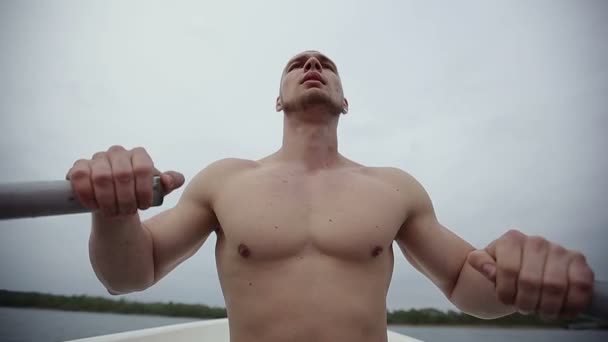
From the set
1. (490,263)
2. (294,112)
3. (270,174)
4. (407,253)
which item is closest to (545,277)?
(490,263)

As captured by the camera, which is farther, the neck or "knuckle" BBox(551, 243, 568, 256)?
the neck

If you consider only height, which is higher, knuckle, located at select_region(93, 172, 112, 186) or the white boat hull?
knuckle, located at select_region(93, 172, 112, 186)

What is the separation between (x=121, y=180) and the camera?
0.41 metres

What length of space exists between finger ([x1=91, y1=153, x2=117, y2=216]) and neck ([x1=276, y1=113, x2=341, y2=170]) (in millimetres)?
558

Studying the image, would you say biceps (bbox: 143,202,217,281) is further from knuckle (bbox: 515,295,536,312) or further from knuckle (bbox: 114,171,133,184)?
knuckle (bbox: 515,295,536,312)

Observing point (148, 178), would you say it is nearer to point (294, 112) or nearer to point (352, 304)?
point (352, 304)

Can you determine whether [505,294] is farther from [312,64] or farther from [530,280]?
[312,64]

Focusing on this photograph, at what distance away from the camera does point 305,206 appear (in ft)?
2.55

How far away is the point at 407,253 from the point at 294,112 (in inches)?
19.6

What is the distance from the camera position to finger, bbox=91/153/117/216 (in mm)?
392

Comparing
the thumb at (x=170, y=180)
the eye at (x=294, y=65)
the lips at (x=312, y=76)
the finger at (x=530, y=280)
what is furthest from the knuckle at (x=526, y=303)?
the eye at (x=294, y=65)

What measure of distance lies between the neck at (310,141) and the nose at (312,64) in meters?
0.14

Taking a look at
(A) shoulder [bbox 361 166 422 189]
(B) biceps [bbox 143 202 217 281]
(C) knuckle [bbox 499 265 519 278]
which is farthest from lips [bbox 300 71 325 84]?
(C) knuckle [bbox 499 265 519 278]

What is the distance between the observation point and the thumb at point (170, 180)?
42 cm
